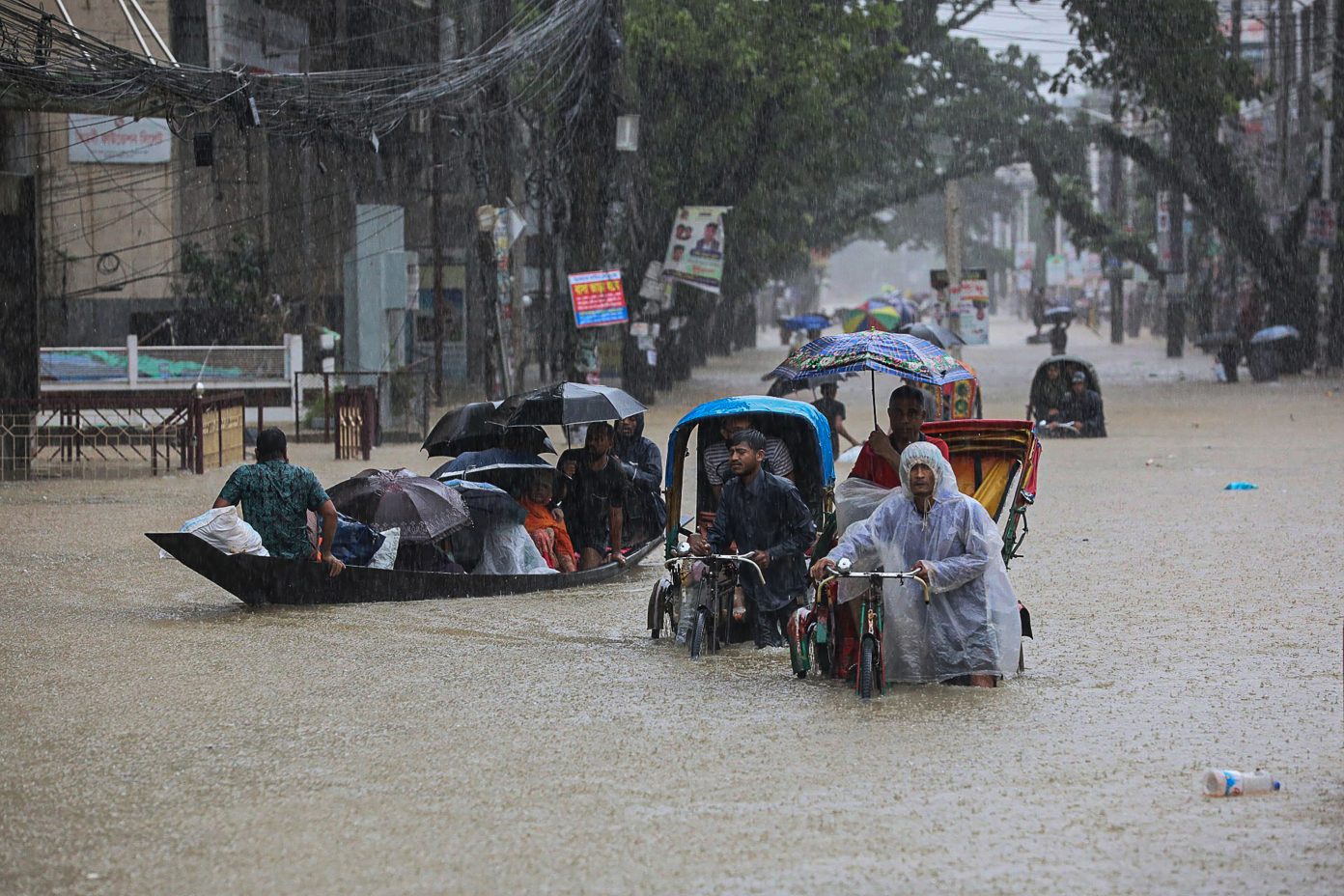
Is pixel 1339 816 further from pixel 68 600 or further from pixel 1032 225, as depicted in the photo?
pixel 1032 225

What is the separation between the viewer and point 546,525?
11.7m

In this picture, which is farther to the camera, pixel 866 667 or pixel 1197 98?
pixel 1197 98

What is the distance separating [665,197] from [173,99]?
15344 millimetres

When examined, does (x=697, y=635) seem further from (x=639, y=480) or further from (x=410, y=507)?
(x=639, y=480)

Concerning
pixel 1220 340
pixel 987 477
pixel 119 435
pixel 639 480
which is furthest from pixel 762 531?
pixel 1220 340

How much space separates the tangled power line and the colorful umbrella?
7.40m

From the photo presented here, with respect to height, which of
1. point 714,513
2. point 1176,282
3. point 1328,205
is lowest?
point 714,513

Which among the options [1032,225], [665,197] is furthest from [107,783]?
[1032,225]

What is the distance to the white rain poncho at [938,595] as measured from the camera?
8062 mm

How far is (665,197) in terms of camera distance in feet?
104

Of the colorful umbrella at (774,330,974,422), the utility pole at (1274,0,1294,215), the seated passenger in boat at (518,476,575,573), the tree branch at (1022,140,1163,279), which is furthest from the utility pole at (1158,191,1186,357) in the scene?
the colorful umbrella at (774,330,974,422)

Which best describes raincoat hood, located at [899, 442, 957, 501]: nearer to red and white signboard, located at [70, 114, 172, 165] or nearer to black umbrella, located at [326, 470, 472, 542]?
black umbrella, located at [326, 470, 472, 542]

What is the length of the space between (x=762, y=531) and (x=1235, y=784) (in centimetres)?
342

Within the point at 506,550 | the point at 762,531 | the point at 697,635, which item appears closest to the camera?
the point at 697,635
